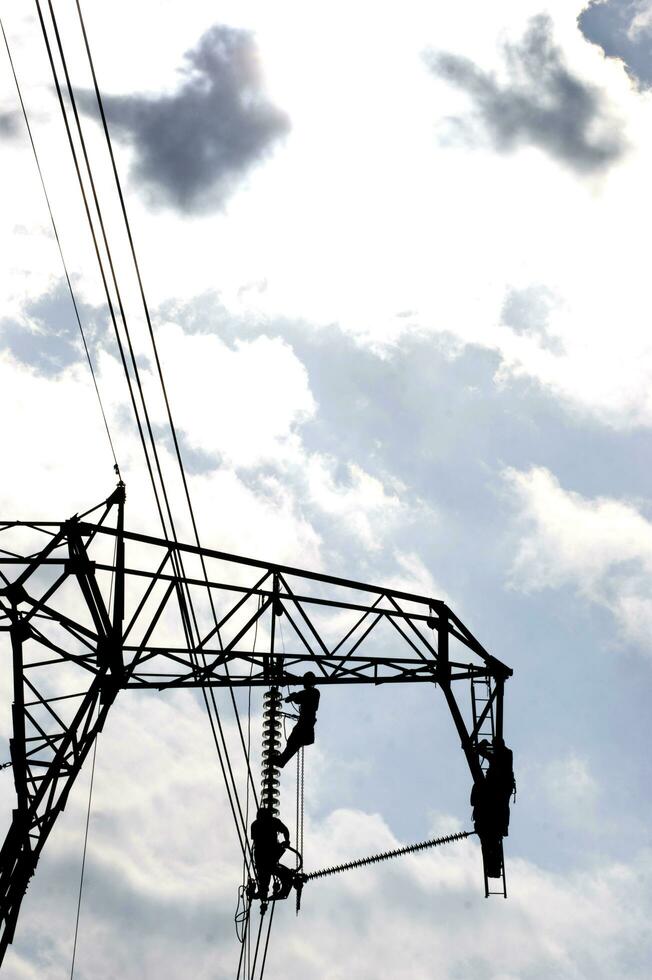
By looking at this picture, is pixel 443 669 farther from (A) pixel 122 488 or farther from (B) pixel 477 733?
(A) pixel 122 488

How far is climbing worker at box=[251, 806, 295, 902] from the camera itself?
19.1 m

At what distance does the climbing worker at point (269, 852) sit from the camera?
19.1 meters

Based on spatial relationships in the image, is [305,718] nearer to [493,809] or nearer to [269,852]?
[269,852]

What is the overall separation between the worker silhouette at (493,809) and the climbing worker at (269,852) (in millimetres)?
3160

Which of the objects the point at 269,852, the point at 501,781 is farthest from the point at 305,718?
the point at 501,781

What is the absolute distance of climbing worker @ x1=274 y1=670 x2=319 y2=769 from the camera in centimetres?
1970

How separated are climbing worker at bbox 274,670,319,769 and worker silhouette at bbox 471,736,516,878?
2.94 metres

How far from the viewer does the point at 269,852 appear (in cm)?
1906

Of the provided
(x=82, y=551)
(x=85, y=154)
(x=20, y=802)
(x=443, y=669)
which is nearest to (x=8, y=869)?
(x=20, y=802)

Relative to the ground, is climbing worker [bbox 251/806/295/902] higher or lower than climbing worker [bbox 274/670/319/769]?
lower

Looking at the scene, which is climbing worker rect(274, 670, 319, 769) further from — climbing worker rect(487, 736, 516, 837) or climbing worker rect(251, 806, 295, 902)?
climbing worker rect(487, 736, 516, 837)

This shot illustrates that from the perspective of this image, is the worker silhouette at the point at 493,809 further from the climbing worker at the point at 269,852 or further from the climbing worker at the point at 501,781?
the climbing worker at the point at 269,852

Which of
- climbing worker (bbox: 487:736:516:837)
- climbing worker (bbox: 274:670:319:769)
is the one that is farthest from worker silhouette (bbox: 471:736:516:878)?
climbing worker (bbox: 274:670:319:769)

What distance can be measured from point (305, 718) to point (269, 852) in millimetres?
2115
